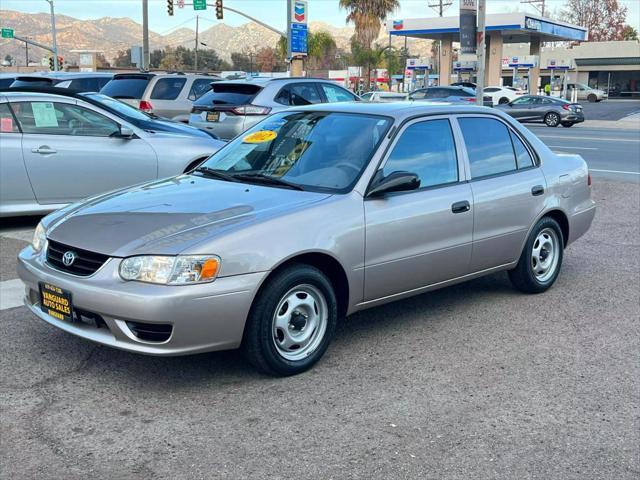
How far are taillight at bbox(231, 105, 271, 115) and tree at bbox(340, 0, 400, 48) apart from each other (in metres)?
49.4

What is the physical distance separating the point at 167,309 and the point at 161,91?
12311mm

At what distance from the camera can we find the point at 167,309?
4027 millimetres

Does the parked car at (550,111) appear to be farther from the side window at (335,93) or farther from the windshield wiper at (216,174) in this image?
the windshield wiper at (216,174)

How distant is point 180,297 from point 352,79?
65182mm

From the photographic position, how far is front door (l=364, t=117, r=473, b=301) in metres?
4.99

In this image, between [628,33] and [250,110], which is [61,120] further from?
[628,33]

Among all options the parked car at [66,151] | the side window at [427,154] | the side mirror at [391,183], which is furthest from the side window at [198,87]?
the side mirror at [391,183]

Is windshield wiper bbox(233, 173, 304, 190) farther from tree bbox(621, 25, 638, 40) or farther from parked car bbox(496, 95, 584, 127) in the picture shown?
tree bbox(621, 25, 638, 40)

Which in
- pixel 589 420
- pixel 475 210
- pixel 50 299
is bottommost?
pixel 589 420

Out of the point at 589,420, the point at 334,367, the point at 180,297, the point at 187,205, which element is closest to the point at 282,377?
the point at 334,367

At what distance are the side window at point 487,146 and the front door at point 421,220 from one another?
20 centimetres

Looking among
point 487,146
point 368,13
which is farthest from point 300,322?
point 368,13

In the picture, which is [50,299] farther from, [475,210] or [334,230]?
[475,210]

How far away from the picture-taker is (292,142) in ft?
17.9
